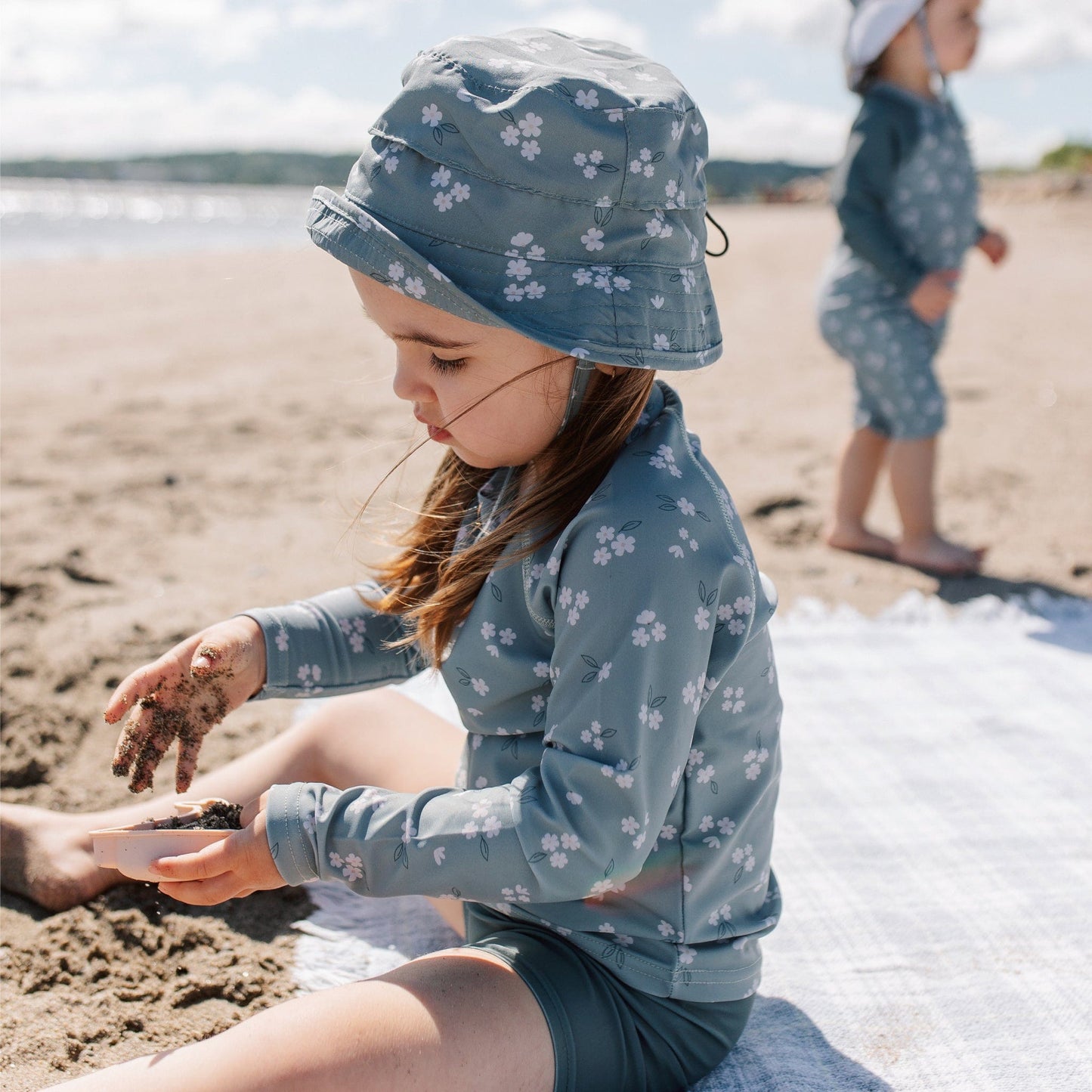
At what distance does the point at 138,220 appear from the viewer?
27.9 meters

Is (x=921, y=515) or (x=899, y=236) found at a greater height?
(x=899, y=236)

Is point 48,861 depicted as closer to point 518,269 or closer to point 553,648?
point 553,648

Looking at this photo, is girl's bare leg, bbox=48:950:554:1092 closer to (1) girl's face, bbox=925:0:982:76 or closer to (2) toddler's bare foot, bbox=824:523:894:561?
(2) toddler's bare foot, bbox=824:523:894:561

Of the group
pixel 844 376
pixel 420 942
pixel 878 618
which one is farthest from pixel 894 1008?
pixel 844 376

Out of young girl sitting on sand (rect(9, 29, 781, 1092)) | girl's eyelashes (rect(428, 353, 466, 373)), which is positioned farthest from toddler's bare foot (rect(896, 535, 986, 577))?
girl's eyelashes (rect(428, 353, 466, 373))

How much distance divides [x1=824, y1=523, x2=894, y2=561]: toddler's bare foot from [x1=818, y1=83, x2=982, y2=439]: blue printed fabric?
342mm

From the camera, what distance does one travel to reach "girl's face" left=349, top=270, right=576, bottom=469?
4.22 feet

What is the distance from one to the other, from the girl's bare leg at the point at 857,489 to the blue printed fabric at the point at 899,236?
125 millimetres

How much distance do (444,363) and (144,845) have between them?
69cm

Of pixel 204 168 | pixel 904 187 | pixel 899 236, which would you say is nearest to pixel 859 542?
pixel 899 236

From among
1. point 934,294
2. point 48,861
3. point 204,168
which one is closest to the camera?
point 48,861

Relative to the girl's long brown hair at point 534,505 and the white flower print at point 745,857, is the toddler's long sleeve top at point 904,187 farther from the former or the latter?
the white flower print at point 745,857

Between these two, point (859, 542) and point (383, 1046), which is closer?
point (383, 1046)

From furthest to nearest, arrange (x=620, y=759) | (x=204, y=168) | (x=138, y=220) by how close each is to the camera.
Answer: (x=204, y=168) < (x=138, y=220) < (x=620, y=759)
